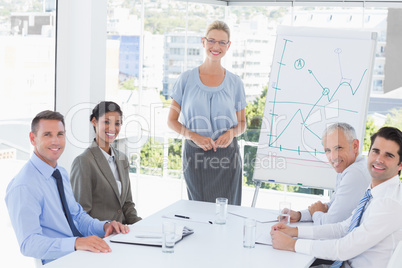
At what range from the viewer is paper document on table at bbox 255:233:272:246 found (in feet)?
Answer: 7.63

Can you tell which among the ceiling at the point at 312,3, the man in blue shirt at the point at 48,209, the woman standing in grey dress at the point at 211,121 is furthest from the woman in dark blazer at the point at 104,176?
the ceiling at the point at 312,3

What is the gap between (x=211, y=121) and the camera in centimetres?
359

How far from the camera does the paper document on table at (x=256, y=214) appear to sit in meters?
2.75

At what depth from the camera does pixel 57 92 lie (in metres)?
3.95

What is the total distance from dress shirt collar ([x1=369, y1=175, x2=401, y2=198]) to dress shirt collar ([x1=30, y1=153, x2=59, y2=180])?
143 cm

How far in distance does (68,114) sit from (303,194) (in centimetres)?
250

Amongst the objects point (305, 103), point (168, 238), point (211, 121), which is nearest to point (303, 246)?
point (168, 238)

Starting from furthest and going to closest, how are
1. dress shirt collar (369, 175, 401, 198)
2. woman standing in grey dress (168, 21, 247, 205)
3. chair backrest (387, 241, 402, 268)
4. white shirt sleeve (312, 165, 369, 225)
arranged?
woman standing in grey dress (168, 21, 247, 205) → white shirt sleeve (312, 165, 369, 225) → dress shirt collar (369, 175, 401, 198) → chair backrest (387, 241, 402, 268)

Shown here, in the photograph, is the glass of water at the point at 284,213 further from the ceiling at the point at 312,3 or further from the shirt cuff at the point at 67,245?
the ceiling at the point at 312,3

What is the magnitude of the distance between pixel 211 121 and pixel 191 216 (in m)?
0.97

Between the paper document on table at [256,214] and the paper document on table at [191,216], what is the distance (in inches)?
6.3

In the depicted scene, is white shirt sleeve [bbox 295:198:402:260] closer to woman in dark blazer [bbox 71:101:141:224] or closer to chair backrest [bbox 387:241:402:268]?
chair backrest [bbox 387:241:402:268]

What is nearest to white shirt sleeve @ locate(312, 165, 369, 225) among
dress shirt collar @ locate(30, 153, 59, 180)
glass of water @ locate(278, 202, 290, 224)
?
glass of water @ locate(278, 202, 290, 224)

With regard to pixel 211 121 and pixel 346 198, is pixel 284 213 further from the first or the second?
pixel 211 121
